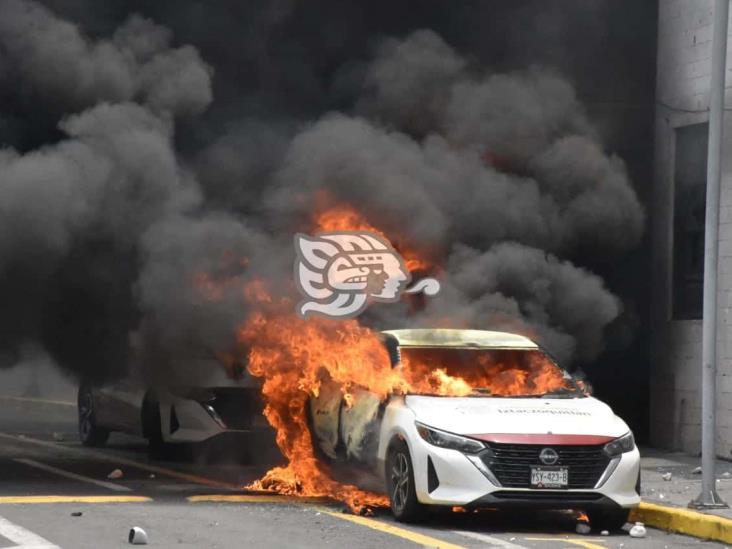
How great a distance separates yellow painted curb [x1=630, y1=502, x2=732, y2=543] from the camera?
1127 cm

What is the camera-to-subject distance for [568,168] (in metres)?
17.2

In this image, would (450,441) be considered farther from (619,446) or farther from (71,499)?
(71,499)

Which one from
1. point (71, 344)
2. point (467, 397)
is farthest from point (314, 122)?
point (467, 397)

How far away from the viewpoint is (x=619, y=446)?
Result: 37.4 feet

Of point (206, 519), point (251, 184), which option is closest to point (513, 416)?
point (206, 519)

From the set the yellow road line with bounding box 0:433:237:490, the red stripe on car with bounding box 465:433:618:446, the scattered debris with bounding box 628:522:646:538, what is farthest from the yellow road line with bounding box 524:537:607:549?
the yellow road line with bounding box 0:433:237:490

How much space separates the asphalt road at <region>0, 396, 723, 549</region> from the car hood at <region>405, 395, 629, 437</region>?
2.47 feet

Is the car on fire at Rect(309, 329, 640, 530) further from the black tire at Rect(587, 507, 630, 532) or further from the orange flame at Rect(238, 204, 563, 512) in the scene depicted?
the orange flame at Rect(238, 204, 563, 512)

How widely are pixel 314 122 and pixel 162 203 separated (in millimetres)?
2457

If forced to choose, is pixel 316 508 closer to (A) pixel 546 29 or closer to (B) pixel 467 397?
(B) pixel 467 397

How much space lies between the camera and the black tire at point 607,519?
11445mm

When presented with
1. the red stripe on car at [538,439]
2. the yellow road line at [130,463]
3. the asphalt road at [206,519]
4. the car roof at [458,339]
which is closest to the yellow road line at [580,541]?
the asphalt road at [206,519]

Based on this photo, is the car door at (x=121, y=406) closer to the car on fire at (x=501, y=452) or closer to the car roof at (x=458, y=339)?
the car roof at (x=458, y=339)

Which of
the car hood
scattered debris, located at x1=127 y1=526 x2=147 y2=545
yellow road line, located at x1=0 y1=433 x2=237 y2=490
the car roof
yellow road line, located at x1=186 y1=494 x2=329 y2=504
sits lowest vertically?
scattered debris, located at x1=127 y1=526 x2=147 y2=545
